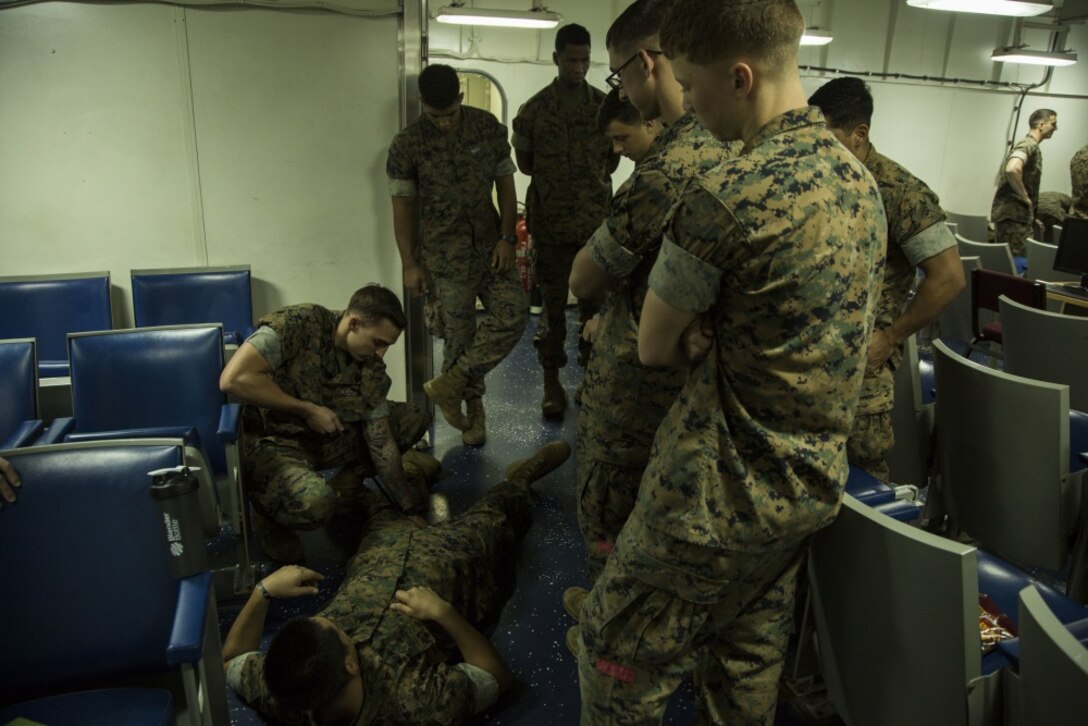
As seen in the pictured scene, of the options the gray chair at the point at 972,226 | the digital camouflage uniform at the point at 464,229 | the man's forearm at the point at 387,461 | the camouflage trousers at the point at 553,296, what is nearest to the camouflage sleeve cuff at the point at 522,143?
the digital camouflage uniform at the point at 464,229

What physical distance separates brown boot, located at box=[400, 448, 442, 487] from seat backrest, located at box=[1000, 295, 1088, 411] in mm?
2475

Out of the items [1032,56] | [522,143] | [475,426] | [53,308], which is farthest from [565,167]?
[1032,56]

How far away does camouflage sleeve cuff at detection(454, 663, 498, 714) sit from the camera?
1826 mm

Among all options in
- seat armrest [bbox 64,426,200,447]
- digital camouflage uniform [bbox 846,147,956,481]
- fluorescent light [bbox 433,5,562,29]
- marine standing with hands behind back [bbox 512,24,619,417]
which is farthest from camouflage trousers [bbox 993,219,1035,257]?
seat armrest [bbox 64,426,200,447]

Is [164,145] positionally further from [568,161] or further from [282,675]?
[282,675]

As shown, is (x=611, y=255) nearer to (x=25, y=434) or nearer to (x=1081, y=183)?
(x=25, y=434)

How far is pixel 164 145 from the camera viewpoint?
130 inches

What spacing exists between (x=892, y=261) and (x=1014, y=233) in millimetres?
5378

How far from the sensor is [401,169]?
3.30 meters

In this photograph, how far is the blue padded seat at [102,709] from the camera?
1.42 meters

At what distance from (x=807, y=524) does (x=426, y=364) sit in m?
2.88

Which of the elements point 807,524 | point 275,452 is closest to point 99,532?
point 275,452

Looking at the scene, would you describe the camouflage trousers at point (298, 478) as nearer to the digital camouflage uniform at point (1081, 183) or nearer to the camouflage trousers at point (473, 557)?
the camouflage trousers at point (473, 557)

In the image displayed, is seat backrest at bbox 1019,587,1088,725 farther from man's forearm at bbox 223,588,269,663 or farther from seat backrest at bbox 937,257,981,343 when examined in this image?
seat backrest at bbox 937,257,981,343
